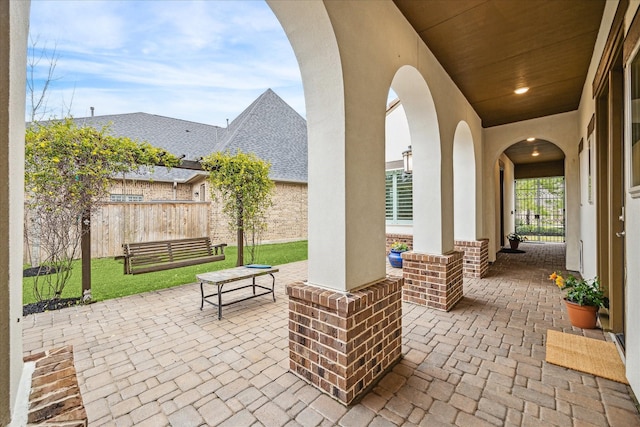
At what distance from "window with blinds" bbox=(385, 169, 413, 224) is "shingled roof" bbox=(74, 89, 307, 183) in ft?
16.1

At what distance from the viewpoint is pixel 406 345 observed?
269 cm

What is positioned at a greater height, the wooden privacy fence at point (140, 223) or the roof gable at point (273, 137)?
the roof gable at point (273, 137)

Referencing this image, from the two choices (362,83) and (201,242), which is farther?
(201,242)

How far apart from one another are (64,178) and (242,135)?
8.87 meters

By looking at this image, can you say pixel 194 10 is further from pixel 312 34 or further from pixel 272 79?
pixel 272 79

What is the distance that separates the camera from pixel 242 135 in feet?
40.0

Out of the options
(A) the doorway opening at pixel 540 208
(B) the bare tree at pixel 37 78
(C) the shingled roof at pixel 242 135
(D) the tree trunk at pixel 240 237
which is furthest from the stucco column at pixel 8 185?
(A) the doorway opening at pixel 540 208

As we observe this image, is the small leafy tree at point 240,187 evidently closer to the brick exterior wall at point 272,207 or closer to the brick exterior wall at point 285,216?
the brick exterior wall at point 272,207

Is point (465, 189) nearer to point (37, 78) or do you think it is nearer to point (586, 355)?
point (586, 355)

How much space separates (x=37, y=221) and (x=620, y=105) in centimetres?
721

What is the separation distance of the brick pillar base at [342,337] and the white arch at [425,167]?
1.58 m

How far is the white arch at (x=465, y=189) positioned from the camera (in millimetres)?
5223

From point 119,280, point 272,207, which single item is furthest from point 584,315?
point 272,207
